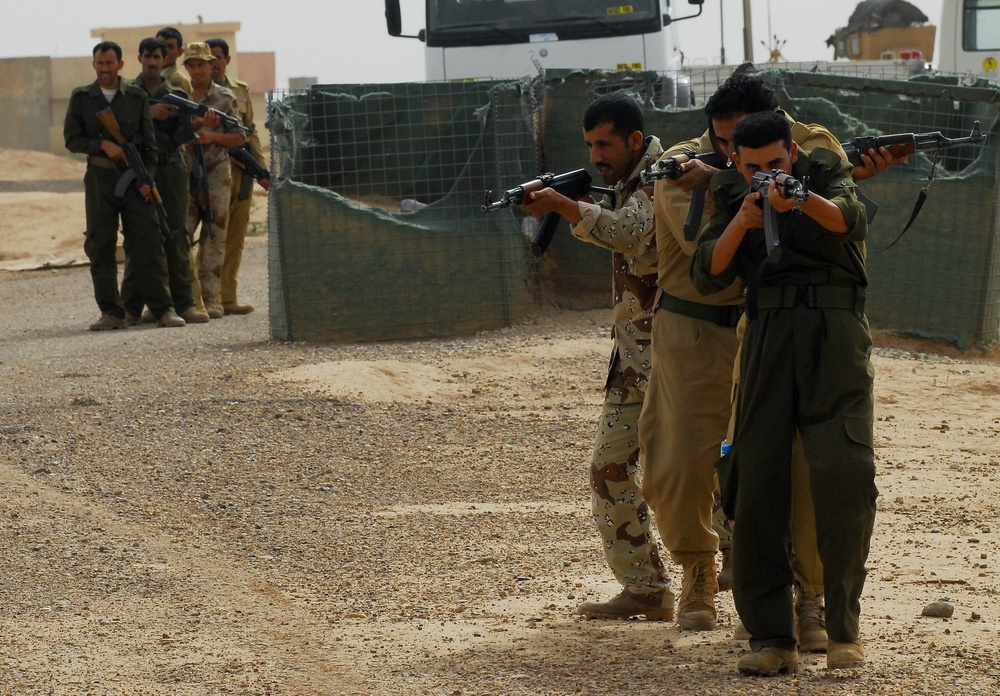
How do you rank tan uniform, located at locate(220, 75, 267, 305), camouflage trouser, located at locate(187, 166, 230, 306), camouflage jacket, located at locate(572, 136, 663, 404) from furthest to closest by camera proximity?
1. tan uniform, located at locate(220, 75, 267, 305)
2. camouflage trouser, located at locate(187, 166, 230, 306)
3. camouflage jacket, located at locate(572, 136, 663, 404)

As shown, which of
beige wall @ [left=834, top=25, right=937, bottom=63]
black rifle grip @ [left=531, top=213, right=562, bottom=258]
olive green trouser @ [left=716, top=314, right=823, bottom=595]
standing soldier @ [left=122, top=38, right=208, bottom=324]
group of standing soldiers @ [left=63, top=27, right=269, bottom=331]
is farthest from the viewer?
beige wall @ [left=834, top=25, right=937, bottom=63]

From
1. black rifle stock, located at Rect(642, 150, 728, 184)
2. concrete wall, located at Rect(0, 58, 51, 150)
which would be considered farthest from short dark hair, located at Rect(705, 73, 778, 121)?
concrete wall, located at Rect(0, 58, 51, 150)

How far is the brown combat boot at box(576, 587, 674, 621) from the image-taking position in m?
4.37

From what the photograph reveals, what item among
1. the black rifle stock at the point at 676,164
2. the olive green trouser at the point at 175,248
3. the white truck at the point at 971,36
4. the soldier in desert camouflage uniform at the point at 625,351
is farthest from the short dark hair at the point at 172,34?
the white truck at the point at 971,36

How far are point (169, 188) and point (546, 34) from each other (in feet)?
10.6

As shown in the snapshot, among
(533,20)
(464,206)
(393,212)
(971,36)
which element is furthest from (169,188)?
(971,36)

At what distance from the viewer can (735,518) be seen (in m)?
3.66

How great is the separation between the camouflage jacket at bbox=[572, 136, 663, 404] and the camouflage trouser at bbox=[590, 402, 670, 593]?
0.27ft

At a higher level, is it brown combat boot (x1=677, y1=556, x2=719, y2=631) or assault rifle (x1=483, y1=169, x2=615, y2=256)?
assault rifle (x1=483, y1=169, x2=615, y2=256)

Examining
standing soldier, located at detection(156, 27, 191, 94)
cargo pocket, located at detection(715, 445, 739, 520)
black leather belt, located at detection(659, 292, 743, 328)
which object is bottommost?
cargo pocket, located at detection(715, 445, 739, 520)

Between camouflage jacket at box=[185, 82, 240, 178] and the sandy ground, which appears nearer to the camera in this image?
the sandy ground

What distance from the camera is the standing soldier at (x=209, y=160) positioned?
34.5 feet

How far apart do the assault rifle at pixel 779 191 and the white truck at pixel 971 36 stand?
13468 mm

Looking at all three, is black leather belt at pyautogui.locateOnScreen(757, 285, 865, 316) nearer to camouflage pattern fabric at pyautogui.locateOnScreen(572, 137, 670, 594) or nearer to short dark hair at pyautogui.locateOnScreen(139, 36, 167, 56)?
camouflage pattern fabric at pyautogui.locateOnScreen(572, 137, 670, 594)
